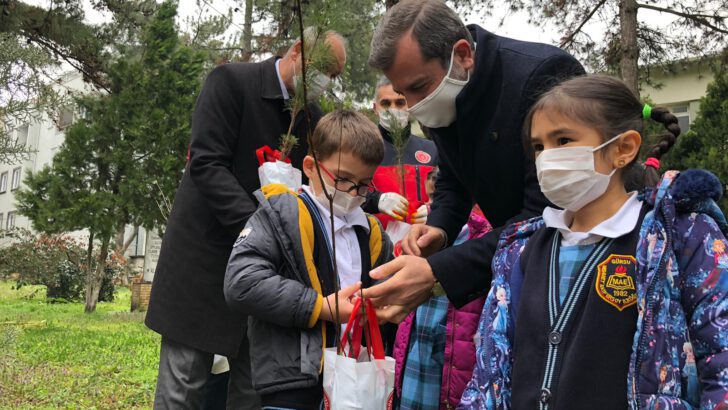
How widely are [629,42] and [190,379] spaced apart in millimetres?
6838

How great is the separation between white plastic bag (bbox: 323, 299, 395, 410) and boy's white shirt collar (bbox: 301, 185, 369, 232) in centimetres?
43

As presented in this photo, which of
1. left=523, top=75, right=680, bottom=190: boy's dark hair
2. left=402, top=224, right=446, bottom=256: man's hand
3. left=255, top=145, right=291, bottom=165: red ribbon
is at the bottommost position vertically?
left=402, top=224, right=446, bottom=256: man's hand

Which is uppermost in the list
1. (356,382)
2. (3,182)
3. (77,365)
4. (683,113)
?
(683,113)

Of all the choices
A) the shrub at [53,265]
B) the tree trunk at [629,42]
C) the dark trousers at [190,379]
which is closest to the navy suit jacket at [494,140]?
the dark trousers at [190,379]

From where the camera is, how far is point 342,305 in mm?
2205

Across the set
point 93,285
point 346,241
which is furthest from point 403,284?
point 93,285

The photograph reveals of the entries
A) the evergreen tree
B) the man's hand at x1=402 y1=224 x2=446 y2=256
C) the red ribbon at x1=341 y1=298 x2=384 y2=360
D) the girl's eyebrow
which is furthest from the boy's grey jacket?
the evergreen tree

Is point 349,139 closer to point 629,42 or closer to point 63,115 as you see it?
point 63,115

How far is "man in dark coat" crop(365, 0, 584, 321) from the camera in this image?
2.21 m

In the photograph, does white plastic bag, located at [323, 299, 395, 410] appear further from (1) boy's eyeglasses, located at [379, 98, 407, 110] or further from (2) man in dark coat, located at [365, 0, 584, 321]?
(1) boy's eyeglasses, located at [379, 98, 407, 110]

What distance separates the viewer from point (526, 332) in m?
1.87

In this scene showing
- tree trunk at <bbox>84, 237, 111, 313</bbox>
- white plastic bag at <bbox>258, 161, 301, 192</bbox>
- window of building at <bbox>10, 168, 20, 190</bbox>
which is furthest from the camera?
window of building at <bbox>10, 168, 20, 190</bbox>

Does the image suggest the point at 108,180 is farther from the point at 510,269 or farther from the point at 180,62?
the point at 510,269

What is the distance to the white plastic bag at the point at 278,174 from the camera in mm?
2744
